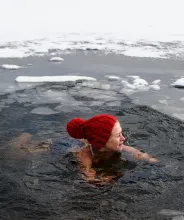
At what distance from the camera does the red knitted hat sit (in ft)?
11.7

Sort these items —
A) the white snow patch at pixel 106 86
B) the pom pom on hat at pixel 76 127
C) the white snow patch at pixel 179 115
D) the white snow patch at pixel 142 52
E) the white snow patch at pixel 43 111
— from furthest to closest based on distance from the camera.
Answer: the white snow patch at pixel 142 52 < the white snow patch at pixel 106 86 < the white snow patch at pixel 43 111 < the white snow patch at pixel 179 115 < the pom pom on hat at pixel 76 127

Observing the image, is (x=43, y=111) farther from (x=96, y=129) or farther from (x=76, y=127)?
(x=96, y=129)

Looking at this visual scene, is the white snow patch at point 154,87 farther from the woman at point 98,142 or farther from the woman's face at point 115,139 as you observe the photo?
the woman's face at point 115,139

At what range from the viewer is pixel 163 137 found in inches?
175

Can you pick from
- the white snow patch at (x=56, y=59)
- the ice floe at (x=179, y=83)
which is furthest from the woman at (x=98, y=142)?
the white snow patch at (x=56, y=59)

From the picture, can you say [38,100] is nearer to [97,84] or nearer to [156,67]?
[97,84]

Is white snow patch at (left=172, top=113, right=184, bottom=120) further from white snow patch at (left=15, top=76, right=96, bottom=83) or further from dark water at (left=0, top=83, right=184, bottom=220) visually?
white snow patch at (left=15, top=76, right=96, bottom=83)

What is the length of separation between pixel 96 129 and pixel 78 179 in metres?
0.53

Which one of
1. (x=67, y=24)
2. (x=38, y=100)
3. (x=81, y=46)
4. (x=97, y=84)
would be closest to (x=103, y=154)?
(x=38, y=100)

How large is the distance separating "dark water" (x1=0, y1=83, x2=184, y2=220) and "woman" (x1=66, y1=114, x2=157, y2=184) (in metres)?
0.11

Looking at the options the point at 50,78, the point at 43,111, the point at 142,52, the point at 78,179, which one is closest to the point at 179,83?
the point at 50,78

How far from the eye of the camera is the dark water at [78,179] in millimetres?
2969

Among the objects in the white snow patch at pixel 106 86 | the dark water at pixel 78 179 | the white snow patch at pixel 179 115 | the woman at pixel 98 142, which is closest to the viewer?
the dark water at pixel 78 179

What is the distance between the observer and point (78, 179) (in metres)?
3.50
